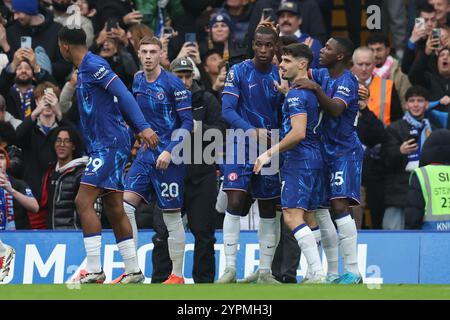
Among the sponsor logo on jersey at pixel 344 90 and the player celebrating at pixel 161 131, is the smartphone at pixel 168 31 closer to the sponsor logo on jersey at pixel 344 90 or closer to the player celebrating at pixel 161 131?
the player celebrating at pixel 161 131

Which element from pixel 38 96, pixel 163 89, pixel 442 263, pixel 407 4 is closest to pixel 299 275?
pixel 442 263

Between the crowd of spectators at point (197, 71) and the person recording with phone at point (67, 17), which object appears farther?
the person recording with phone at point (67, 17)

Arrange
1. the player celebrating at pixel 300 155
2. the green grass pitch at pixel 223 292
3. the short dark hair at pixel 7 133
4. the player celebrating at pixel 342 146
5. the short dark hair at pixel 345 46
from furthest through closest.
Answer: the short dark hair at pixel 7 133 < the short dark hair at pixel 345 46 < the player celebrating at pixel 342 146 < the player celebrating at pixel 300 155 < the green grass pitch at pixel 223 292

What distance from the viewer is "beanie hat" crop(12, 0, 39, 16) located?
18.4 metres

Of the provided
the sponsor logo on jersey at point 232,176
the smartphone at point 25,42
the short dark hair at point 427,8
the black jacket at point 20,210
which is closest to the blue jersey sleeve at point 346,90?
the sponsor logo on jersey at point 232,176

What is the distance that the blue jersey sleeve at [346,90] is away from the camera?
13.6 metres

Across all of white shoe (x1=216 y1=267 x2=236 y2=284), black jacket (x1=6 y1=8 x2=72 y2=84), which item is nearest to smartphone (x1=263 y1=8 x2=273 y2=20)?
black jacket (x1=6 y1=8 x2=72 y2=84)

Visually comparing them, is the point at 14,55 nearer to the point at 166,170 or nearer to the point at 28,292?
the point at 166,170

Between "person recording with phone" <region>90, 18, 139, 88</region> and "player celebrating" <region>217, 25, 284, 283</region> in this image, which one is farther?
"person recording with phone" <region>90, 18, 139, 88</region>

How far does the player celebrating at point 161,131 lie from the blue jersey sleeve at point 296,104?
159 centimetres

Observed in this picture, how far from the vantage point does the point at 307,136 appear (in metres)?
13.5

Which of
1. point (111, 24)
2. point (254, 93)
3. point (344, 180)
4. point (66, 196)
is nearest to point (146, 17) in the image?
point (111, 24)

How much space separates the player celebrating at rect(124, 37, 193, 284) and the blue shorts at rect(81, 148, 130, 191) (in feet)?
3.26

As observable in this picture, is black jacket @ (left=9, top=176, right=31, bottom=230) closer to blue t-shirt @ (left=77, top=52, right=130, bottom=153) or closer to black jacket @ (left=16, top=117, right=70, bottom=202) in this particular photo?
black jacket @ (left=16, top=117, right=70, bottom=202)
